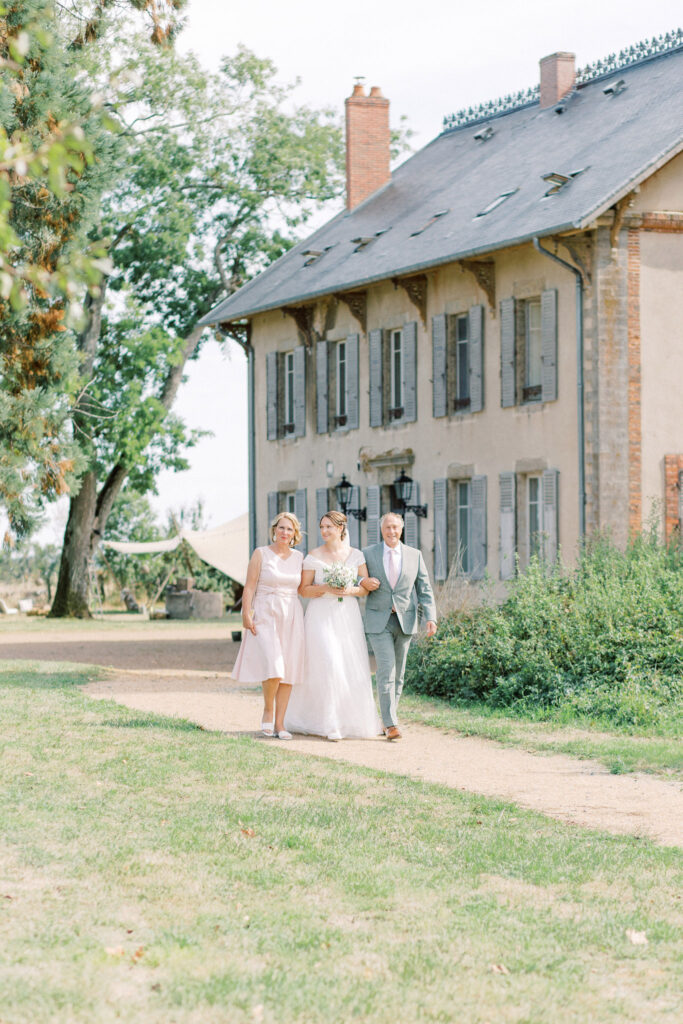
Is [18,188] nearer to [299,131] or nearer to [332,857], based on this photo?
[332,857]

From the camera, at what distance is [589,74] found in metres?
29.6

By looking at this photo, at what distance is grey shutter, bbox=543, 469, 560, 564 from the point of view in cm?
2305

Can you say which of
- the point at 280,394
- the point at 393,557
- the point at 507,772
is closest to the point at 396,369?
the point at 280,394

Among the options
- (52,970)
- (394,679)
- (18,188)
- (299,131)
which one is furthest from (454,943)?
(299,131)

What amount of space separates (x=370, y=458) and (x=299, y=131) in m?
17.0

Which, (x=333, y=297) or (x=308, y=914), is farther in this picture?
(x=333, y=297)

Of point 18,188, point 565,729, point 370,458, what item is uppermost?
point 18,188

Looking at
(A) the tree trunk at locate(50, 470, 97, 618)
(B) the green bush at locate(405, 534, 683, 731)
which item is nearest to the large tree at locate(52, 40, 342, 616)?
(A) the tree trunk at locate(50, 470, 97, 618)

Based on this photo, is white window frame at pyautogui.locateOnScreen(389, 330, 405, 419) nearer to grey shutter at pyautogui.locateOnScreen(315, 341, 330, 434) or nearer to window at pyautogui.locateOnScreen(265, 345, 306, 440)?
grey shutter at pyautogui.locateOnScreen(315, 341, 330, 434)

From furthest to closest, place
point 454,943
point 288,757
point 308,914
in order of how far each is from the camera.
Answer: point 288,757 < point 308,914 < point 454,943

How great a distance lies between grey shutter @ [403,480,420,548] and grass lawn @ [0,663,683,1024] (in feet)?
53.4

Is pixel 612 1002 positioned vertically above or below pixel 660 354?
below

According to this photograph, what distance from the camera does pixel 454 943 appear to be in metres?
6.09

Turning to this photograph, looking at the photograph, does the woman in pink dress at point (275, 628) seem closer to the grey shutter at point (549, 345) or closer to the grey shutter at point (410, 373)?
the grey shutter at point (549, 345)
